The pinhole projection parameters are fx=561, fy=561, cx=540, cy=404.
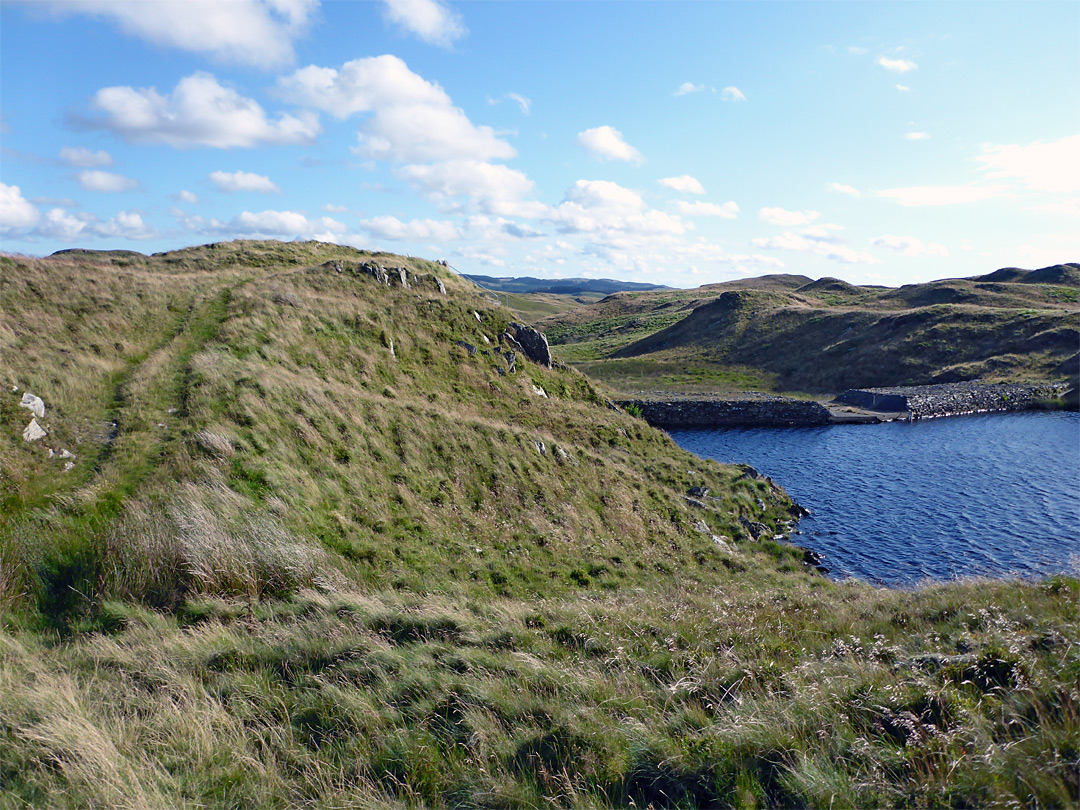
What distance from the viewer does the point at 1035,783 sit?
4352 mm

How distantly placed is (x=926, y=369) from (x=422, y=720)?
290 ft

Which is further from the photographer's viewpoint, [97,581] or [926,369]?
[926,369]

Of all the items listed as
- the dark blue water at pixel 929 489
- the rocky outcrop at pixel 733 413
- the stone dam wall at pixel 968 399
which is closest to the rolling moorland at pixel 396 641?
the dark blue water at pixel 929 489

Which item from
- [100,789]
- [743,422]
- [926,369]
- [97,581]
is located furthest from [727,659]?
[926,369]

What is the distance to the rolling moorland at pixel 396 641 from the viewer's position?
17.2 feet

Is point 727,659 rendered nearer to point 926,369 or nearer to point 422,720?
point 422,720

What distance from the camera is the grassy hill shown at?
74688mm

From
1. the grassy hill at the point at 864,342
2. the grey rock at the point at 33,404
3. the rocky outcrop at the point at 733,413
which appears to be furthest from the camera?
the grassy hill at the point at 864,342

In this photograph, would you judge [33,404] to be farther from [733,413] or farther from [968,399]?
[968,399]

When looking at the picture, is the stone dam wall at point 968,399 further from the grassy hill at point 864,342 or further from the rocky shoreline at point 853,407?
the grassy hill at point 864,342

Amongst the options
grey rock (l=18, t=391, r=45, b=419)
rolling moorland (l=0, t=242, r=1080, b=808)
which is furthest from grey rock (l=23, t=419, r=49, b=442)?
grey rock (l=18, t=391, r=45, b=419)

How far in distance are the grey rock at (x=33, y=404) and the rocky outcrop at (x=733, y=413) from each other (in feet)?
170

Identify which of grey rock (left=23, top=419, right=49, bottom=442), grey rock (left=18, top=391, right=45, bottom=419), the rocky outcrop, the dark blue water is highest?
grey rock (left=18, top=391, right=45, bottom=419)

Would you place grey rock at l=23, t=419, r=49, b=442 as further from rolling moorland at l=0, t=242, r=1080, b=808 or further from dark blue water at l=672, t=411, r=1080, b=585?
dark blue water at l=672, t=411, r=1080, b=585
